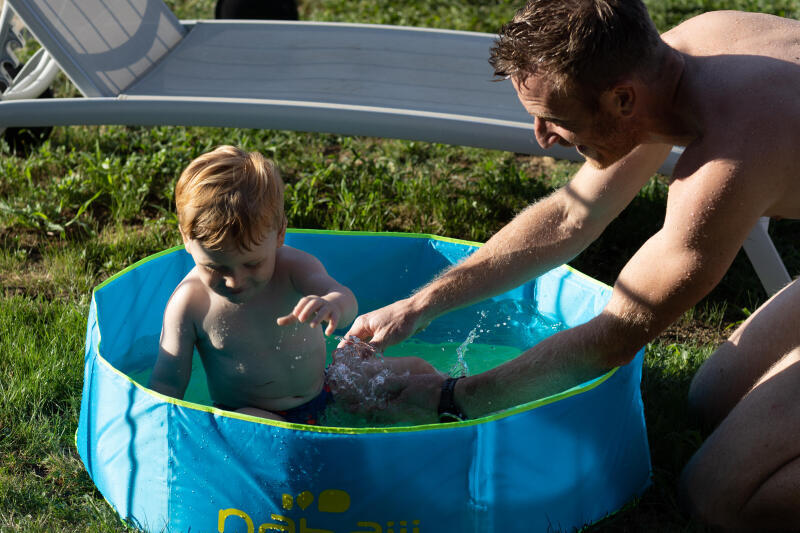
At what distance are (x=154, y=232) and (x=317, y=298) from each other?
169 centimetres

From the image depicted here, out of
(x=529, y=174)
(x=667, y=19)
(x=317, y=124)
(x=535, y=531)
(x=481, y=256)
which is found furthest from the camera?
(x=667, y=19)

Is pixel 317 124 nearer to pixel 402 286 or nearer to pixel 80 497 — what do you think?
pixel 402 286

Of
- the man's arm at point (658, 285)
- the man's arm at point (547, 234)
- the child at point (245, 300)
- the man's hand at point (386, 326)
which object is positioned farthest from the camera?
the man's arm at point (547, 234)

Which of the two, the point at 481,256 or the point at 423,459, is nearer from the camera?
the point at 423,459

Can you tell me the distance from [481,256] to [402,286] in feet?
2.59

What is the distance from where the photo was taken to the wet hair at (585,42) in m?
1.88

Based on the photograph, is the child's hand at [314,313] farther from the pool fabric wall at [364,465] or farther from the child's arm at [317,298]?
the pool fabric wall at [364,465]

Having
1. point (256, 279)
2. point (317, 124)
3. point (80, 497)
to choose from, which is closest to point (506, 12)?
point (317, 124)

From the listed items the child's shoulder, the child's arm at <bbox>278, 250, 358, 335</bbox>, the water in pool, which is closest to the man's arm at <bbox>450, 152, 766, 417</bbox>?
the child's arm at <bbox>278, 250, 358, 335</bbox>

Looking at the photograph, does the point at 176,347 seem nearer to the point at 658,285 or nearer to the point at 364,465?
the point at 364,465

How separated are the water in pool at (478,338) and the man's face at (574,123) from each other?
1.09 meters

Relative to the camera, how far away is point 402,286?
11.0ft

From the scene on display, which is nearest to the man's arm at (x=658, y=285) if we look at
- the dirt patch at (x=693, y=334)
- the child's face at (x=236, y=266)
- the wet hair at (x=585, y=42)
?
the wet hair at (x=585, y=42)

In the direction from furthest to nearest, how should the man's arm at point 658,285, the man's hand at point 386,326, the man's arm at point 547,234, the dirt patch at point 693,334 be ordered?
the dirt patch at point 693,334 < the man's arm at point 547,234 < the man's hand at point 386,326 < the man's arm at point 658,285
